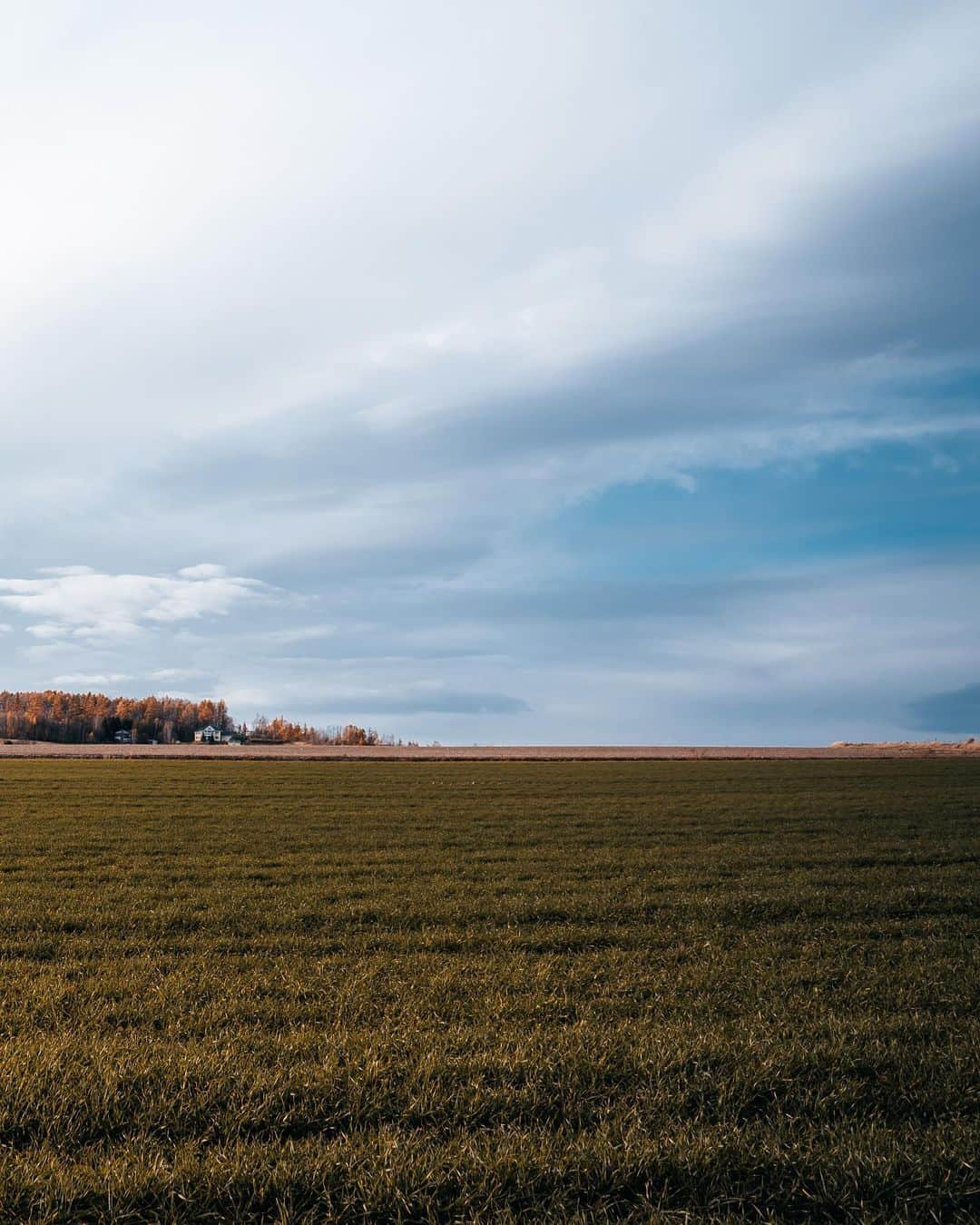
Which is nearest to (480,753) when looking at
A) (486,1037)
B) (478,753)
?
(478,753)

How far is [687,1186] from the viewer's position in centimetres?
538

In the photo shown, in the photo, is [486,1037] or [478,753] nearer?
[486,1037]

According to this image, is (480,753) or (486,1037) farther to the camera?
(480,753)

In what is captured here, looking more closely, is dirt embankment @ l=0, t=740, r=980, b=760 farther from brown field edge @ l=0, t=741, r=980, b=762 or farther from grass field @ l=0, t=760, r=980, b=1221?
grass field @ l=0, t=760, r=980, b=1221

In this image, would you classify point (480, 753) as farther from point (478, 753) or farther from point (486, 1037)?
point (486, 1037)

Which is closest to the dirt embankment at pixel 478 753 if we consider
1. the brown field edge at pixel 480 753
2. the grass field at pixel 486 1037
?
the brown field edge at pixel 480 753

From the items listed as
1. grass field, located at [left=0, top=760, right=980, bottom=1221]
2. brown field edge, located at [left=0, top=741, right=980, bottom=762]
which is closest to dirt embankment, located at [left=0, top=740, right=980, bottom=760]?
brown field edge, located at [left=0, top=741, right=980, bottom=762]

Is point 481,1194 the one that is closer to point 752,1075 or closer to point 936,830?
point 752,1075

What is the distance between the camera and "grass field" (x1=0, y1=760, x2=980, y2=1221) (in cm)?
534

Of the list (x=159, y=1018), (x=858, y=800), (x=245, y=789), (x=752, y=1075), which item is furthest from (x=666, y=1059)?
(x=245, y=789)

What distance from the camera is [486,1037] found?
754 centimetres

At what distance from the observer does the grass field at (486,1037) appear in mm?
5336

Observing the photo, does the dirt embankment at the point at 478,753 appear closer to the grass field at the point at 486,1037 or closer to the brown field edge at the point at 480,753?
the brown field edge at the point at 480,753

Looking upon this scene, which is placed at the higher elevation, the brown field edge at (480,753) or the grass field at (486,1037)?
the grass field at (486,1037)
